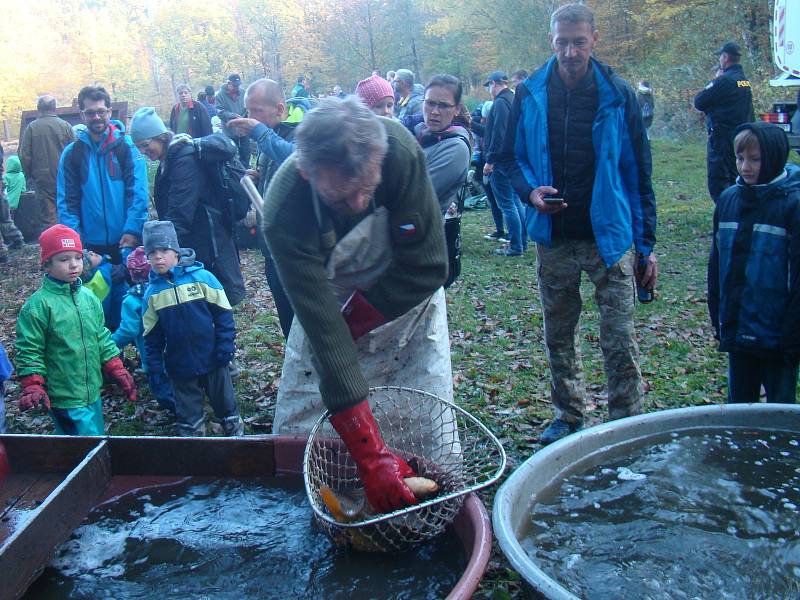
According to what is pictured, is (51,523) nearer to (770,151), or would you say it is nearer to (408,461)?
(408,461)

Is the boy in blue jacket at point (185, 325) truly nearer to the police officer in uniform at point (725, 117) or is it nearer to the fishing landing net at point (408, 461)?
the fishing landing net at point (408, 461)

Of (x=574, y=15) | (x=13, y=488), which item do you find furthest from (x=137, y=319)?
(x=574, y=15)

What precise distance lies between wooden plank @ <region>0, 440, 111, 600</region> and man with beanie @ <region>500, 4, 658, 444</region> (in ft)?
8.62

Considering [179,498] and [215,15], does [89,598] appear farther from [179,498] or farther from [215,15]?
[215,15]

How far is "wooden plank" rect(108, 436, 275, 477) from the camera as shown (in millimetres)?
3189

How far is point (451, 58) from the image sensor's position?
43.4 metres

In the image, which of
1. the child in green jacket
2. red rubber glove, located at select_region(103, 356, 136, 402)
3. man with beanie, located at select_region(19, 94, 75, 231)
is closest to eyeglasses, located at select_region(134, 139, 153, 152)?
the child in green jacket

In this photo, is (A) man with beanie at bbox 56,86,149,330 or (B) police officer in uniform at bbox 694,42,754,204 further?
(B) police officer in uniform at bbox 694,42,754,204

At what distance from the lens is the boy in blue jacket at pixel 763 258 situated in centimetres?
363

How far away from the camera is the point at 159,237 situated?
4691 mm

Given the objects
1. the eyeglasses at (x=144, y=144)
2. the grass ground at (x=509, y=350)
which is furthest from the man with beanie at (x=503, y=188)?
the eyeglasses at (x=144, y=144)

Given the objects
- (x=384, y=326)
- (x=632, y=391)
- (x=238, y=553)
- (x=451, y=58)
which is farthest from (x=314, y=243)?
(x=451, y=58)

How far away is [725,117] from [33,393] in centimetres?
872

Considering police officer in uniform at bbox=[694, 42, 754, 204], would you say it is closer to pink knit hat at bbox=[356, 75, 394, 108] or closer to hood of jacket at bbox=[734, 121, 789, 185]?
pink knit hat at bbox=[356, 75, 394, 108]
